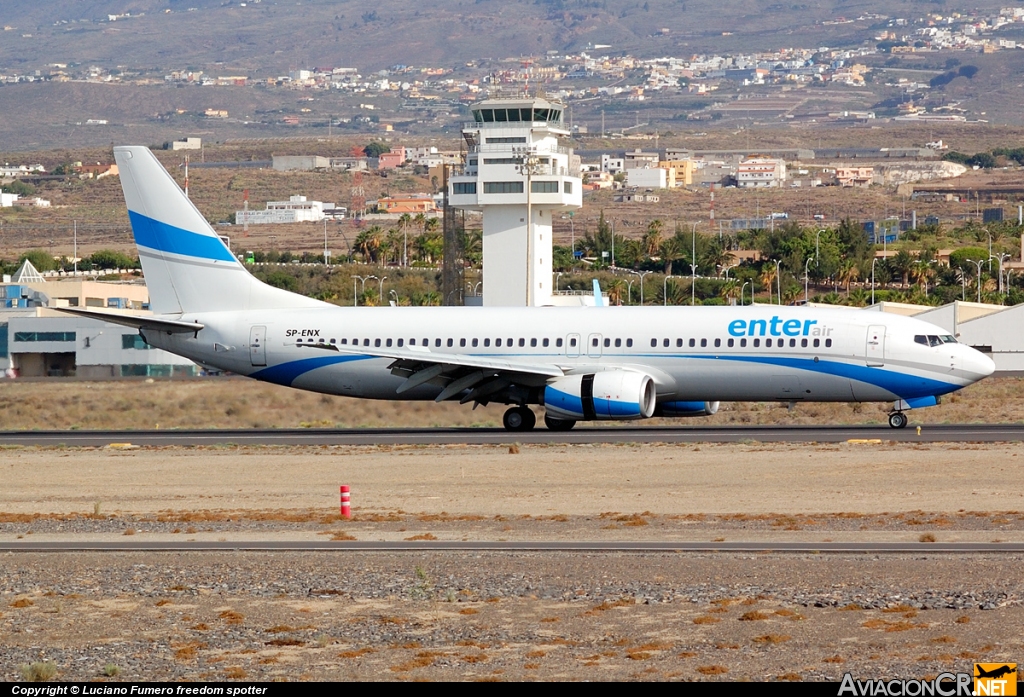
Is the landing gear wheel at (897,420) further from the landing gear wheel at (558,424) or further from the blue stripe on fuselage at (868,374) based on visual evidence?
the landing gear wheel at (558,424)

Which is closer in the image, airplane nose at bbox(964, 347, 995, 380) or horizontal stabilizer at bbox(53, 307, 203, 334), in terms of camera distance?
airplane nose at bbox(964, 347, 995, 380)

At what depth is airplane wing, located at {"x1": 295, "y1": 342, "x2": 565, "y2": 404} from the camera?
4038 cm

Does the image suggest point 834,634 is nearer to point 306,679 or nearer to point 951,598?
point 951,598

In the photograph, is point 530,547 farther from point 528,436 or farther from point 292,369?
point 292,369

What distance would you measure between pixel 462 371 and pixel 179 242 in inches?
371

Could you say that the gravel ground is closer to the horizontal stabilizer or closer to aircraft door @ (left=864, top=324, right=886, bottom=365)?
aircraft door @ (left=864, top=324, right=886, bottom=365)

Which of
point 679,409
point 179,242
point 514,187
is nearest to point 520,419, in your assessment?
point 679,409

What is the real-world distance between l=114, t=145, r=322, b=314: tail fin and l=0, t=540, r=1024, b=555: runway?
22.0 m

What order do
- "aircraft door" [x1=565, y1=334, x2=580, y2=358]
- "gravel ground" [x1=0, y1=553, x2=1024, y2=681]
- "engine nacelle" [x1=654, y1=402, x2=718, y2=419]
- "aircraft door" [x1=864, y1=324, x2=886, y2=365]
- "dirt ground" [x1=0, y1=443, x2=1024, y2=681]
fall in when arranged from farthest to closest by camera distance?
1. "engine nacelle" [x1=654, y1=402, x2=718, y2=419]
2. "aircraft door" [x1=565, y1=334, x2=580, y2=358]
3. "aircraft door" [x1=864, y1=324, x2=886, y2=365]
4. "dirt ground" [x1=0, y1=443, x2=1024, y2=681]
5. "gravel ground" [x1=0, y1=553, x2=1024, y2=681]

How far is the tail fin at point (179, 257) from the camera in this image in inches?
1746

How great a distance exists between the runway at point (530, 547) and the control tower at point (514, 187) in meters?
61.3

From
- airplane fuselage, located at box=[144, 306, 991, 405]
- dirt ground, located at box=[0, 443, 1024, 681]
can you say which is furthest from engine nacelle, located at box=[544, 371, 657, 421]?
dirt ground, located at box=[0, 443, 1024, 681]

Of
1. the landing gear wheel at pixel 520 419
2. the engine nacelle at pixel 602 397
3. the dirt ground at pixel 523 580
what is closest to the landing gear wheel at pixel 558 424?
the landing gear wheel at pixel 520 419

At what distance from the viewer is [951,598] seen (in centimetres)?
1719
